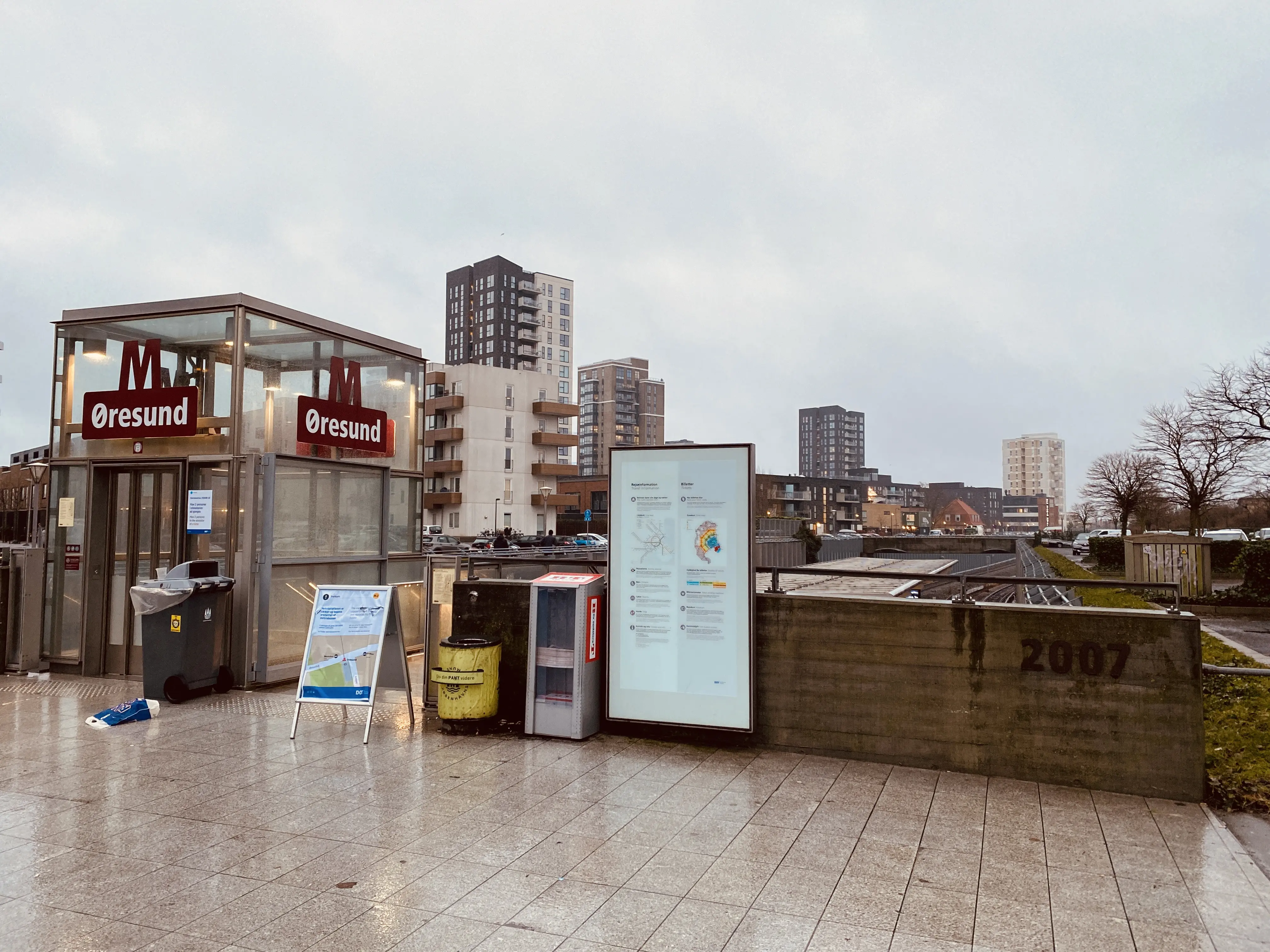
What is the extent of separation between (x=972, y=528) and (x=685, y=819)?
15132 centimetres

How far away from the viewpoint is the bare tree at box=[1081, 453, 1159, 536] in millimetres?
44156

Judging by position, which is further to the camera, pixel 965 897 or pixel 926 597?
pixel 926 597

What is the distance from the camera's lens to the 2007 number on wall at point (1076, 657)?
6.27m

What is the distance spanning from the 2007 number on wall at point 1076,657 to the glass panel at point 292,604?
7.71 meters

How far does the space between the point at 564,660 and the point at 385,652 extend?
208cm

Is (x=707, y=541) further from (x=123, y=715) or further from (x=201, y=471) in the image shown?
(x=201, y=471)

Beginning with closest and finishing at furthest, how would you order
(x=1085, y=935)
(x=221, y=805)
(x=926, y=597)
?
(x=1085, y=935) → (x=221, y=805) → (x=926, y=597)

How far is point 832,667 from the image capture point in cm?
708

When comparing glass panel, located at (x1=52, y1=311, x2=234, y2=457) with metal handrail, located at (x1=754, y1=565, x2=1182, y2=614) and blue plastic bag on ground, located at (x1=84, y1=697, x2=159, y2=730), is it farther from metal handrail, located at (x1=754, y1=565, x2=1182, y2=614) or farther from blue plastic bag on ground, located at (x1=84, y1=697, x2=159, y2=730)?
metal handrail, located at (x1=754, y1=565, x2=1182, y2=614)

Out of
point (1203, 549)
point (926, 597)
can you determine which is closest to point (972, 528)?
point (1203, 549)

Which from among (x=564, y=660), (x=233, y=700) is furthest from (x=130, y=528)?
(x=564, y=660)

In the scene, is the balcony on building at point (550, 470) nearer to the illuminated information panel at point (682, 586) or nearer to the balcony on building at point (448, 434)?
the balcony on building at point (448, 434)

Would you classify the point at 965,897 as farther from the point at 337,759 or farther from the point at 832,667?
the point at 337,759

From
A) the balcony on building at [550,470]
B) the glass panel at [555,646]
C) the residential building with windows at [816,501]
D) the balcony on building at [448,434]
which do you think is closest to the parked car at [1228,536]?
the glass panel at [555,646]
